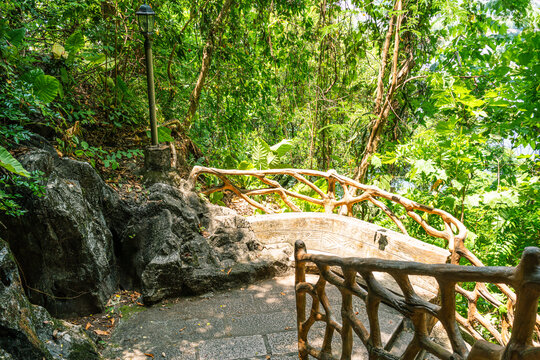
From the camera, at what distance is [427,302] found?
1242 mm

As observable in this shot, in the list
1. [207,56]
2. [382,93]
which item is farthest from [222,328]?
[207,56]

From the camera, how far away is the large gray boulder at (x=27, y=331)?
1794 mm

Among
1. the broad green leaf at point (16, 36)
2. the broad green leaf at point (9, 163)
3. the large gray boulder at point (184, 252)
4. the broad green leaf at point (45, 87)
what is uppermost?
the broad green leaf at point (16, 36)

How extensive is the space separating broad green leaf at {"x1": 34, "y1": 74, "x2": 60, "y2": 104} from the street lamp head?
112 centimetres

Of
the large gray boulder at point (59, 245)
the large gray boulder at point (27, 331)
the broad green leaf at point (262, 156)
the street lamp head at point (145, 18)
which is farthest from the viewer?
the broad green leaf at point (262, 156)

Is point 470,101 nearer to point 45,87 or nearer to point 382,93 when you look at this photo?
point 382,93

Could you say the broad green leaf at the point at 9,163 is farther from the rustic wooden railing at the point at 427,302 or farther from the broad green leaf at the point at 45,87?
the rustic wooden railing at the point at 427,302

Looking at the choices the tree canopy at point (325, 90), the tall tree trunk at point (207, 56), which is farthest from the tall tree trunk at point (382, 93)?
the tall tree trunk at point (207, 56)

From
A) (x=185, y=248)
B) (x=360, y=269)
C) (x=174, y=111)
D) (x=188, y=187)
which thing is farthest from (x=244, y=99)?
(x=360, y=269)

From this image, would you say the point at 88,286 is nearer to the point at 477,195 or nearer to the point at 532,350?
the point at 532,350

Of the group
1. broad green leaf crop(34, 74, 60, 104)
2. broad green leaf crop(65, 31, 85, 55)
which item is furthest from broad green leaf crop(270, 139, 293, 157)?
broad green leaf crop(34, 74, 60, 104)

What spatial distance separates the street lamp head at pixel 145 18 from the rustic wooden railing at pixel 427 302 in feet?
10.3

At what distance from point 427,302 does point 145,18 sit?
3.84m

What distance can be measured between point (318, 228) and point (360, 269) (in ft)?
7.97
